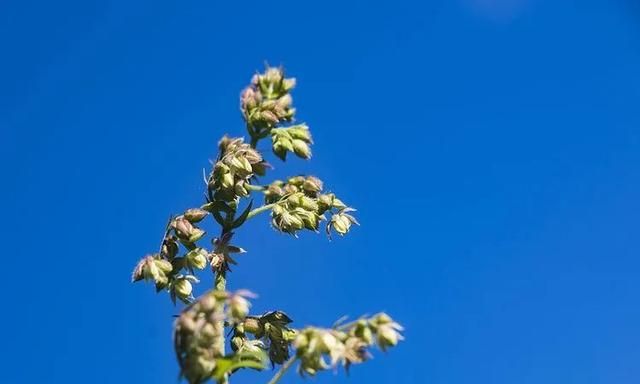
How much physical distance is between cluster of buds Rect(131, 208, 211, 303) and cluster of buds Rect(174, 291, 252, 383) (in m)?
1.14

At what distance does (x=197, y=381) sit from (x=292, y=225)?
5.00 ft

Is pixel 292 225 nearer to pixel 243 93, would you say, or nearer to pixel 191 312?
pixel 243 93

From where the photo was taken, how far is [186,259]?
14.7 ft

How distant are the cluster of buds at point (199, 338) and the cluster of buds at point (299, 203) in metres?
1.42

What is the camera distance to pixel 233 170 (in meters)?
4.45

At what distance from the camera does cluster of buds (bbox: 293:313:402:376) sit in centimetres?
336

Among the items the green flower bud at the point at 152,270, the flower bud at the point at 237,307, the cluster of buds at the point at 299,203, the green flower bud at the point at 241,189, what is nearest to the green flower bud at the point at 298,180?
the cluster of buds at the point at 299,203

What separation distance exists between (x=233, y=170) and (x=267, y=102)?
0.45 metres

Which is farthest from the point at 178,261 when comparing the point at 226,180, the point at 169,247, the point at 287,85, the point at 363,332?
the point at 363,332

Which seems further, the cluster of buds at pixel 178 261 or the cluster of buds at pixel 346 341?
the cluster of buds at pixel 178 261

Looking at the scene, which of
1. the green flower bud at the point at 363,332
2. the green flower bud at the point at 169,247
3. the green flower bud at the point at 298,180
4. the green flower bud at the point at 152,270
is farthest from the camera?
the green flower bud at the point at 298,180

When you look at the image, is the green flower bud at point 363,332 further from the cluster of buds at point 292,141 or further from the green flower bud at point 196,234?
the cluster of buds at point 292,141

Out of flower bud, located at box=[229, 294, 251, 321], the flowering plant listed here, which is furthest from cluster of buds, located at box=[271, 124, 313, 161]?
flower bud, located at box=[229, 294, 251, 321]

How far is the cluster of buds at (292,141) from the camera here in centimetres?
475
